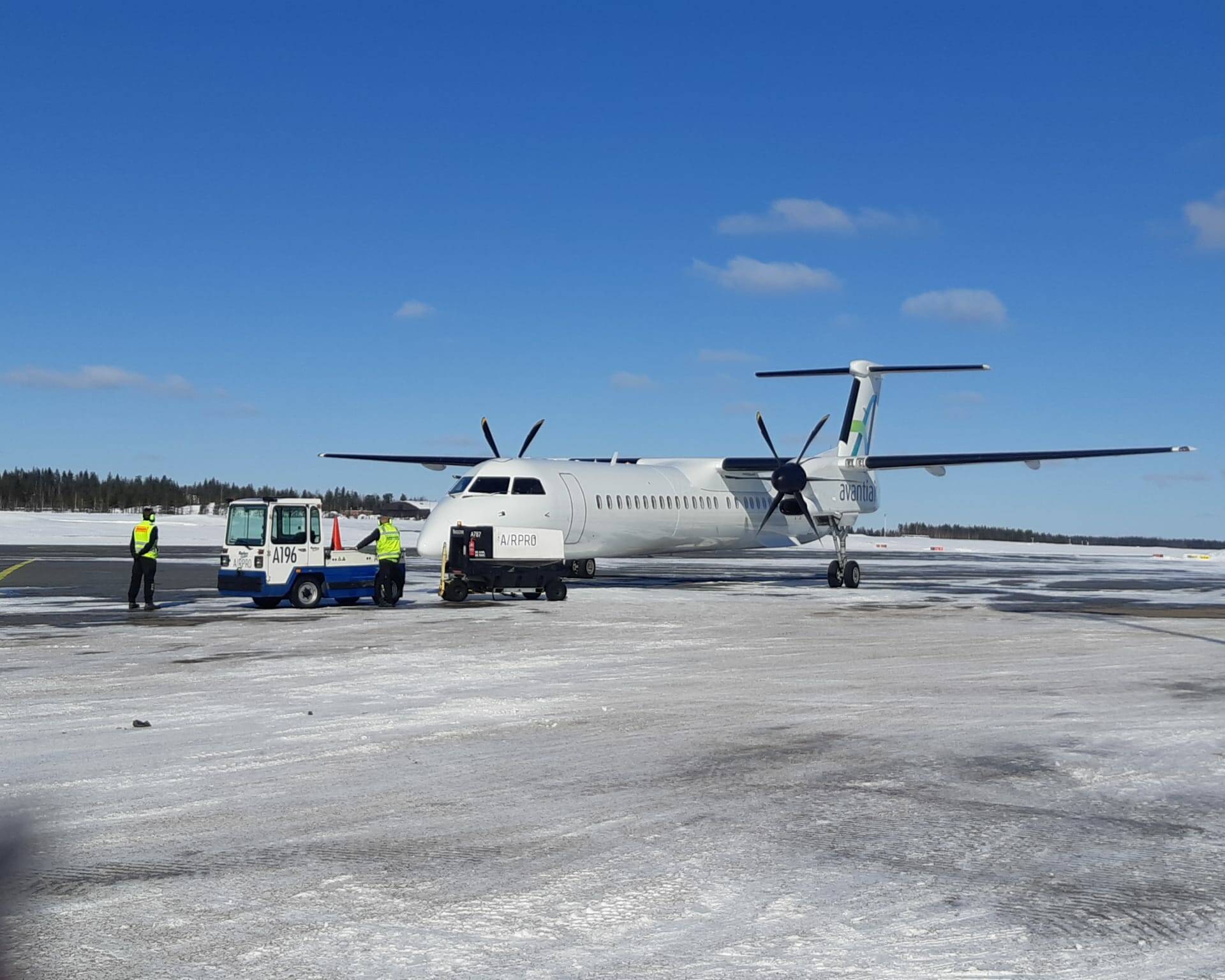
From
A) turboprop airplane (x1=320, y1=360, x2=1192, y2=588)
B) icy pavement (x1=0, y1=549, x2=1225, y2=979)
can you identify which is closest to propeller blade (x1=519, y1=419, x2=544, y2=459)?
turboprop airplane (x1=320, y1=360, x2=1192, y2=588)

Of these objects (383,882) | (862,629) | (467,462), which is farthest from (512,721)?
(467,462)

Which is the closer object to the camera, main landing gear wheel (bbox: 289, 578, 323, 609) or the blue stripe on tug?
the blue stripe on tug

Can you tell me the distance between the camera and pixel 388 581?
2189 cm

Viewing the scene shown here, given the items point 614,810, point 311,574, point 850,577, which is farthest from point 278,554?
point 850,577

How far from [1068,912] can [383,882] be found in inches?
115

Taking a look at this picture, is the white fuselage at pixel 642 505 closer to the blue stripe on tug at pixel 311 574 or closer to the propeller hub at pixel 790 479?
the propeller hub at pixel 790 479

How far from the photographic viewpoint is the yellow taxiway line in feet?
99.9

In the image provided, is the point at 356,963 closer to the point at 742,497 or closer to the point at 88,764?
the point at 88,764

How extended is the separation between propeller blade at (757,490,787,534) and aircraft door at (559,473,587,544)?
248 inches

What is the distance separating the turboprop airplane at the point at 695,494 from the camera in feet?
84.5

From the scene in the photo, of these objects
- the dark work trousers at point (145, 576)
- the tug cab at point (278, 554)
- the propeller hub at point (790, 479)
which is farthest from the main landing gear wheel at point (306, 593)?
the propeller hub at point (790, 479)

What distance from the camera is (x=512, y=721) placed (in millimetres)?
9602

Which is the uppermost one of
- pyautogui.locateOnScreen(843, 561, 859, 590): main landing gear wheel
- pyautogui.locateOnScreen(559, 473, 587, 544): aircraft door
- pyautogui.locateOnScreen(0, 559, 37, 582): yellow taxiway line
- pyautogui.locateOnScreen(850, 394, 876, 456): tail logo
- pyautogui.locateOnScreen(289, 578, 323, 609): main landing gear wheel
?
pyautogui.locateOnScreen(850, 394, 876, 456): tail logo

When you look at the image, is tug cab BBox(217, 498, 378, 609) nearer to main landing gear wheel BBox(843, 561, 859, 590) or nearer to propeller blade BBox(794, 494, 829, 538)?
main landing gear wheel BBox(843, 561, 859, 590)
